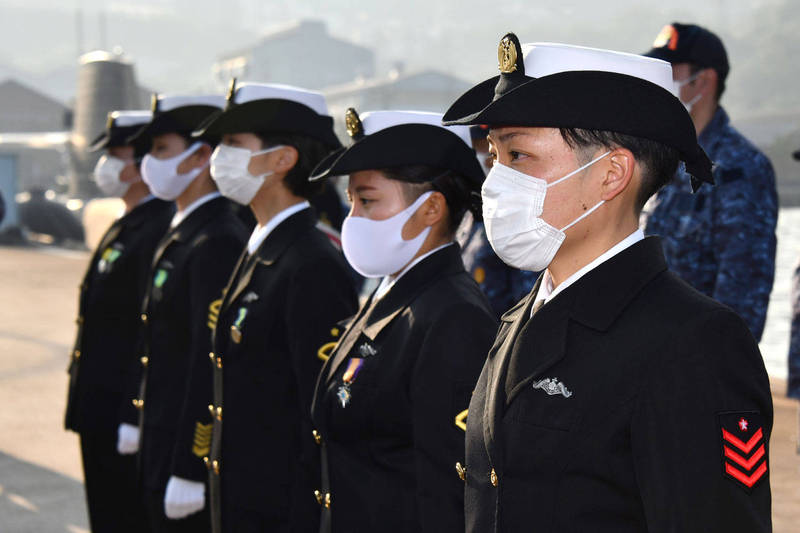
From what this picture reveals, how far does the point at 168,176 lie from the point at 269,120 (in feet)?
3.04

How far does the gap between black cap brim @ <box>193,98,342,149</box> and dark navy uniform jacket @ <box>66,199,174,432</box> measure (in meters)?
1.15

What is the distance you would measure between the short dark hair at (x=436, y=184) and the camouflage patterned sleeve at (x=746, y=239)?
139 cm

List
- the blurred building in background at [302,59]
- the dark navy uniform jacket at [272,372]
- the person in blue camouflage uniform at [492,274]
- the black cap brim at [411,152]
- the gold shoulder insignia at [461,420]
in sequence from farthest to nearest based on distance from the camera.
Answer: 1. the blurred building in background at [302,59]
2. the person in blue camouflage uniform at [492,274]
3. the dark navy uniform jacket at [272,372]
4. the black cap brim at [411,152]
5. the gold shoulder insignia at [461,420]

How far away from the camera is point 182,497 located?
3449mm

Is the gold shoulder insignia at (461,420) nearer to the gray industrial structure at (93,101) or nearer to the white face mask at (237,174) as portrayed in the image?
→ the white face mask at (237,174)

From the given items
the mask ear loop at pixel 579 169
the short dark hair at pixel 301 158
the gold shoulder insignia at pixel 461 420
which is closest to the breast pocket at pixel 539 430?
the mask ear loop at pixel 579 169

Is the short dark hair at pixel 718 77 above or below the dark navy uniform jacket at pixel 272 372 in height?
above

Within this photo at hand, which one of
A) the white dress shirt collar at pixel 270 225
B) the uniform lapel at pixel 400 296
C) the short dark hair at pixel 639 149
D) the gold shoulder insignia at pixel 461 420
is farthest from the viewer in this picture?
the white dress shirt collar at pixel 270 225

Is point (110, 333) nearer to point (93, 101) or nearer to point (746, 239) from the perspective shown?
point (746, 239)

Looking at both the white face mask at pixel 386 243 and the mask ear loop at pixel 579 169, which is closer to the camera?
the mask ear loop at pixel 579 169

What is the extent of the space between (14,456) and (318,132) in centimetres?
401

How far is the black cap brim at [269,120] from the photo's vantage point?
3.45 metres

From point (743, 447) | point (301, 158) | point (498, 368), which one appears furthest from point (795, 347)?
point (743, 447)

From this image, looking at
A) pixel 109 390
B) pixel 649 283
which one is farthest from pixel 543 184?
pixel 109 390
